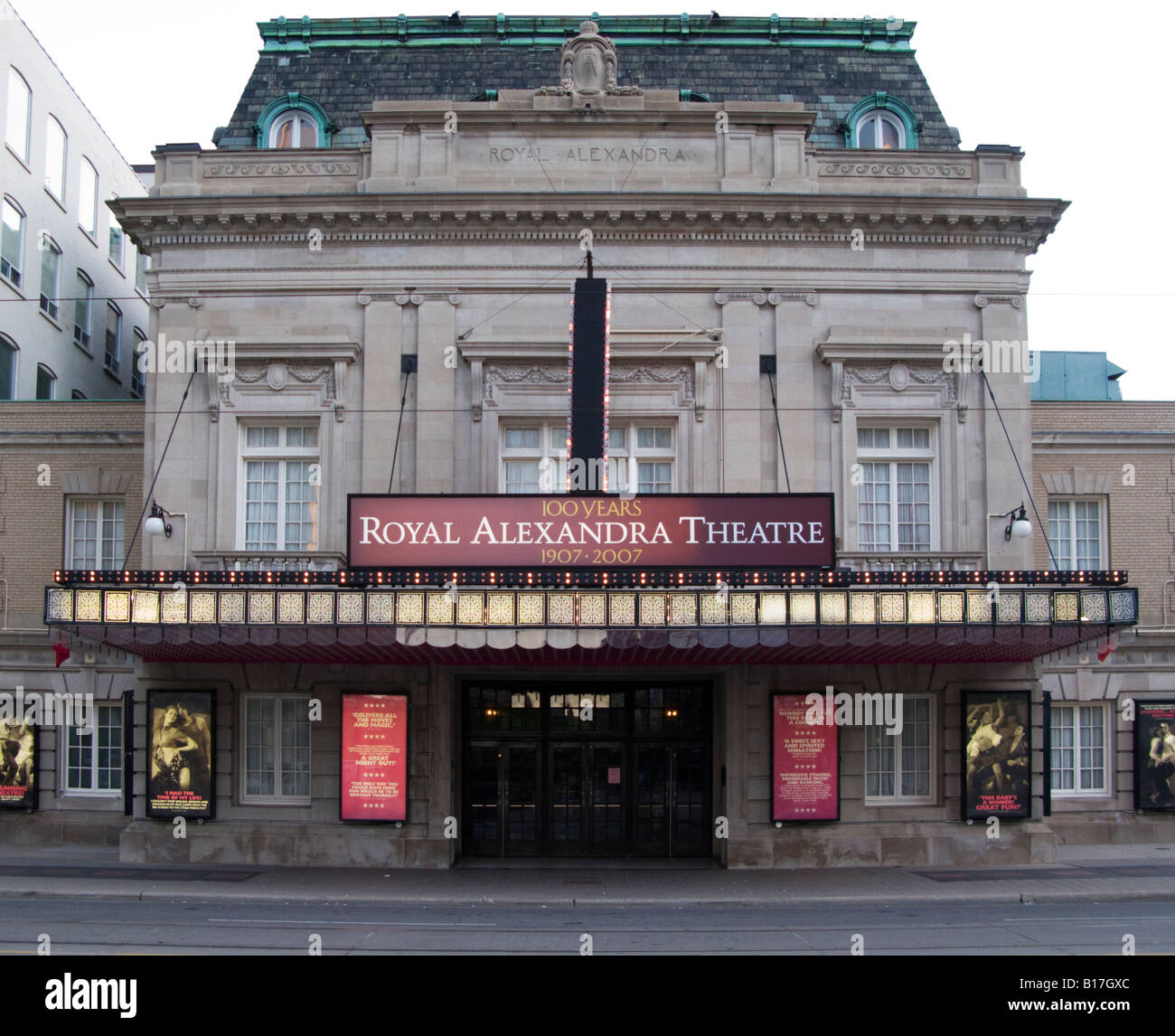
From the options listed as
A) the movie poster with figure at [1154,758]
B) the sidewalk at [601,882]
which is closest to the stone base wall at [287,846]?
the sidewalk at [601,882]

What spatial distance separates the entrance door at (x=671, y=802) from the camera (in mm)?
21812

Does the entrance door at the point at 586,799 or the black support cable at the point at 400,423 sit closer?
the black support cable at the point at 400,423

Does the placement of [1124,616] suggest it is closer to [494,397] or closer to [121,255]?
[494,397]

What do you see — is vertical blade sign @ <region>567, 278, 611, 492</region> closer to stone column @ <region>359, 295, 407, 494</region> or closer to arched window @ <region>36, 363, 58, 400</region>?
stone column @ <region>359, 295, 407, 494</region>

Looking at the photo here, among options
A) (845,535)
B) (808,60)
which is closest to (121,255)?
(808,60)

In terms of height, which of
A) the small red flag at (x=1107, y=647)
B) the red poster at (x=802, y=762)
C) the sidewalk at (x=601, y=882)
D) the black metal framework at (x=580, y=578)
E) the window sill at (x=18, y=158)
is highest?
the window sill at (x=18, y=158)

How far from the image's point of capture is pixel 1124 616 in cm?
1823

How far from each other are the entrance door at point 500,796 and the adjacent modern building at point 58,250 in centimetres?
1552

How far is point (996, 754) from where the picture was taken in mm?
21094

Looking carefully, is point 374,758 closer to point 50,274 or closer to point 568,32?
point 568,32

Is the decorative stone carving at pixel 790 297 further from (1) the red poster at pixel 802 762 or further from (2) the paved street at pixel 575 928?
(2) the paved street at pixel 575 928

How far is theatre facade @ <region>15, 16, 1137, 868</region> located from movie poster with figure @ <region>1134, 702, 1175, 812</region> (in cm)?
286

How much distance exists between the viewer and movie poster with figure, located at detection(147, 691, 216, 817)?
68.6 ft

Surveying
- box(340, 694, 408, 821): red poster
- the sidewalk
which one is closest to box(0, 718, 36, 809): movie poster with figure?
the sidewalk
